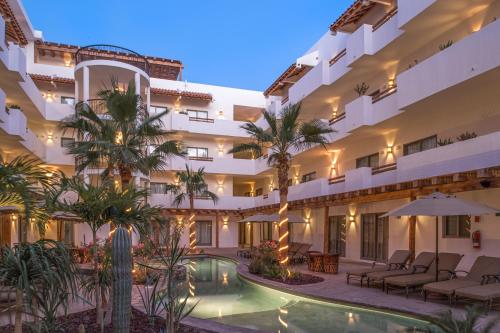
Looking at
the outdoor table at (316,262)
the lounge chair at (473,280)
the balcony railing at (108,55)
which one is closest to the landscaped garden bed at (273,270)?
the outdoor table at (316,262)

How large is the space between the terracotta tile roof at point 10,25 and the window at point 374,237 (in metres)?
18.0

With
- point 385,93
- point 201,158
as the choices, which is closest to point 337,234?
point 385,93

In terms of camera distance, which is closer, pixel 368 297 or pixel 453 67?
pixel 368 297

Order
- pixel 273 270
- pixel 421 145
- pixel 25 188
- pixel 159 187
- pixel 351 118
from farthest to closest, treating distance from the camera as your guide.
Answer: pixel 159 187
pixel 351 118
pixel 421 145
pixel 273 270
pixel 25 188

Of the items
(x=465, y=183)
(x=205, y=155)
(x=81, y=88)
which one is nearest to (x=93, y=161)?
(x=465, y=183)

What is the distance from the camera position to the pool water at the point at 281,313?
8.18 meters

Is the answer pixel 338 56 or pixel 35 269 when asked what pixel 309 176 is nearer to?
pixel 338 56

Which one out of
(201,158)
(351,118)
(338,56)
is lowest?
(201,158)

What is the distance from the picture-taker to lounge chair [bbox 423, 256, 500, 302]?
29.5 feet

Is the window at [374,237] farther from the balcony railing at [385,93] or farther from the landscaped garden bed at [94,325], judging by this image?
the landscaped garden bed at [94,325]

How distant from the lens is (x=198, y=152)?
105ft

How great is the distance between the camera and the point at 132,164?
12078mm

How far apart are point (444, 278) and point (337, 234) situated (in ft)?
37.0

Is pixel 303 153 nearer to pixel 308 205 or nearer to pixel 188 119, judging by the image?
pixel 308 205
